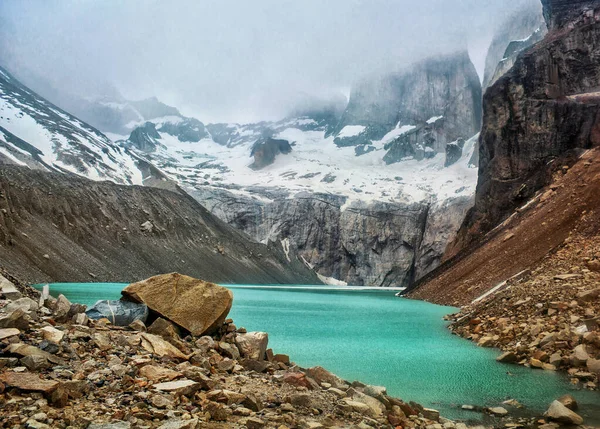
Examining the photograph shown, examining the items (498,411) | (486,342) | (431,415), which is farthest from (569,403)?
(486,342)

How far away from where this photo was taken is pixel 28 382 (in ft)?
21.4

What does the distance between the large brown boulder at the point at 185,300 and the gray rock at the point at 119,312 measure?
0.74 ft

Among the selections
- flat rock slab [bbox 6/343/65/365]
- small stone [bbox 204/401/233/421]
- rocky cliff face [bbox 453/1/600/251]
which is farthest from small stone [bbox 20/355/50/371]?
rocky cliff face [bbox 453/1/600/251]

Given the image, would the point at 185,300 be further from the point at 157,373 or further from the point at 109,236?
the point at 109,236

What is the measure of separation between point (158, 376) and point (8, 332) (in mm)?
2371

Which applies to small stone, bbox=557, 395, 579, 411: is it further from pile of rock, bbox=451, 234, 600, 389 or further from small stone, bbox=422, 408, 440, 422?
small stone, bbox=422, 408, 440, 422

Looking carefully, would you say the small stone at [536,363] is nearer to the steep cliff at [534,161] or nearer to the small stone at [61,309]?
the small stone at [61,309]

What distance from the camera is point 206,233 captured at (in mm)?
111625

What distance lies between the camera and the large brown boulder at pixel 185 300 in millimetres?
12398

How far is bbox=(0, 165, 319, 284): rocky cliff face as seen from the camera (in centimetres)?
6119

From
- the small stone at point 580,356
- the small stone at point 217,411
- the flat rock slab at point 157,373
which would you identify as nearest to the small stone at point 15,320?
Result: the flat rock slab at point 157,373

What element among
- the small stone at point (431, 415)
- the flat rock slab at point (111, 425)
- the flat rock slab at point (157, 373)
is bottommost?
the small stone at point (431, 415)

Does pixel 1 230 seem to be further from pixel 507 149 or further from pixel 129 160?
pixel 129 160

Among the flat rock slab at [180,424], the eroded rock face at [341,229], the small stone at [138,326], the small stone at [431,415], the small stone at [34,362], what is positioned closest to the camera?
the flat rock slab at [180,424]
